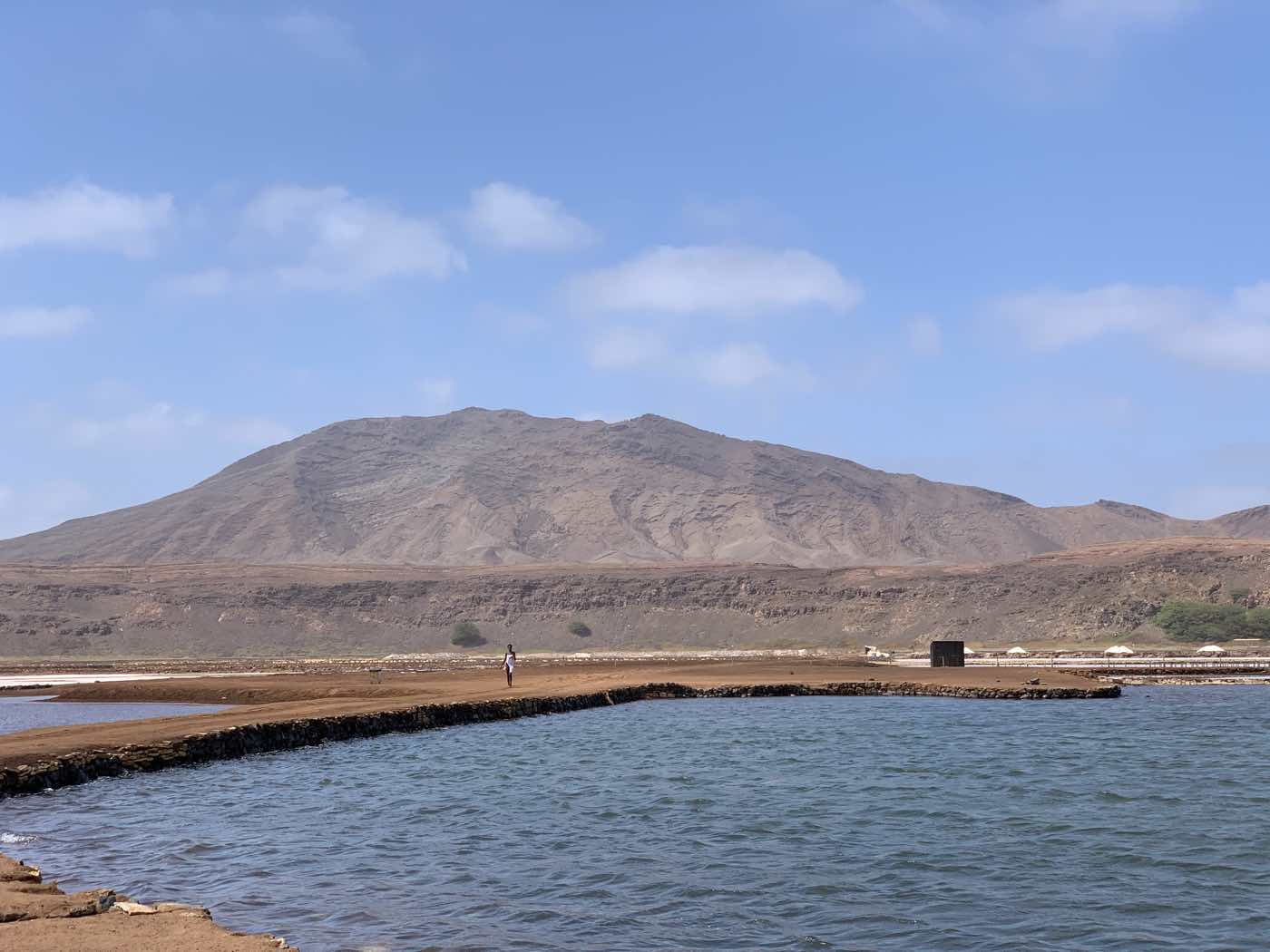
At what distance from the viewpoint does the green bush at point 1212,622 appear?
115938 millimetres

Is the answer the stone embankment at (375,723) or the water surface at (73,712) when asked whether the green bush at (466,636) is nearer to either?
the water surface at (73,712)

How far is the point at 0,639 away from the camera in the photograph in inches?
5645

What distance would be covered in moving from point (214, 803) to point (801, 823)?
506 inches

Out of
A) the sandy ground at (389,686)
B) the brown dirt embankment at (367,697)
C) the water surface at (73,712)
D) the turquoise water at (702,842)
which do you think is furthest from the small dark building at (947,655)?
the water surface at (73,712)

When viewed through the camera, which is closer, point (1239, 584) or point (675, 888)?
point (675, 888)

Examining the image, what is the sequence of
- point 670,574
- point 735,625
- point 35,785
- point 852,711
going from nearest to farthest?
point 35,785, point 852,711, point 735,625, point 670,574

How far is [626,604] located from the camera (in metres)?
171

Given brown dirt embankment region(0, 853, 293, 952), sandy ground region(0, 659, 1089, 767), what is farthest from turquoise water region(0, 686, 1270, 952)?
sandy ground region(0, 659, 1089, 767)

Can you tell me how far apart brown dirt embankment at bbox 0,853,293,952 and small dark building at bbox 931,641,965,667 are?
226 ft

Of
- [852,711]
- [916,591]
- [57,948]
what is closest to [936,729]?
[852,711]

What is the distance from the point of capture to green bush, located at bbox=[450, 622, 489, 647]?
155575 mm

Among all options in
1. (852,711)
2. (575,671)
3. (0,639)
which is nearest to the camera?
(852,711)

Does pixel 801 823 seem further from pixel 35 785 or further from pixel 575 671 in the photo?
pixel 575 671

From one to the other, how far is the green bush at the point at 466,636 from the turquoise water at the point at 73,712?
92948 mm
